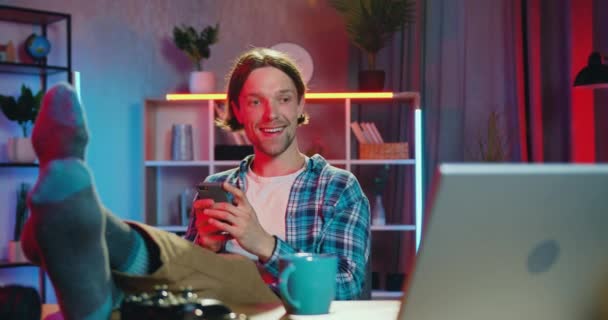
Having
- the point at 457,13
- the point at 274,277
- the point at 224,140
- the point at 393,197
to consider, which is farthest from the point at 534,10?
the point at 274,277

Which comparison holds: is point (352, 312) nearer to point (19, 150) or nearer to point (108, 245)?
point (108, 245)

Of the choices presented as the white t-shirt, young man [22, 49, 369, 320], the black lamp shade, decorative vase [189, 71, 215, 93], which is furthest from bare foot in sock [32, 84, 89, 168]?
decorative vase [189, 71, 215, 93]

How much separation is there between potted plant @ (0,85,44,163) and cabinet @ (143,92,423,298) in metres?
0.59

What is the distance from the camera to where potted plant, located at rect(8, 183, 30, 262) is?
148 inches

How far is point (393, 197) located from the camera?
443cm

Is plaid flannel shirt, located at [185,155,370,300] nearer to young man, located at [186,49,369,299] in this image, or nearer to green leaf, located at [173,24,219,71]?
young man, located at [186,49,369,299]

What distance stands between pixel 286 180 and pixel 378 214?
225 centimetres

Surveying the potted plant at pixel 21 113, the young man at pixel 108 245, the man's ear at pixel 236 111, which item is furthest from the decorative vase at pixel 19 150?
the young man at pixel 108 245

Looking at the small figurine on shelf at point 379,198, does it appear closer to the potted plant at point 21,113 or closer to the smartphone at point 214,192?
the potted plant at point 21,113

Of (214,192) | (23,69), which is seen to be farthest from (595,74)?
(23,69)

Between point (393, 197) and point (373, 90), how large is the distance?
0.64 meters

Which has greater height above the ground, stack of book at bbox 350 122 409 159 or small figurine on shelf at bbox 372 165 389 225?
stack of book at bbox 350 122 409 159

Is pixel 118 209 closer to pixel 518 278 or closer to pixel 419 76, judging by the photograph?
pixel 419 76

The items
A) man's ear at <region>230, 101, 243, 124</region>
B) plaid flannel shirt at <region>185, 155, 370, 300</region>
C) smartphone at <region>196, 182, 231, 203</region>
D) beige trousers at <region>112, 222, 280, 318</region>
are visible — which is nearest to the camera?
beige trousers at <region>112, 222, 280, 318</region>
